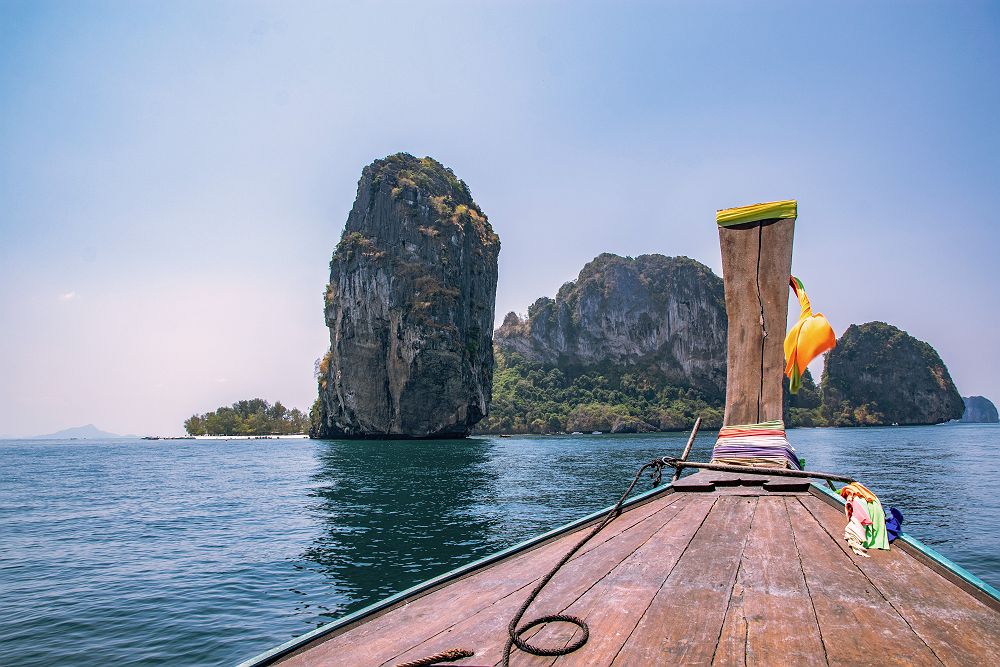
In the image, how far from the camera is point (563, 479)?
2788 cm

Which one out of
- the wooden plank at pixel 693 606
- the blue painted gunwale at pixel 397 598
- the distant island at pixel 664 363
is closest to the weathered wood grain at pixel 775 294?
the blue painted gunwale at pixel 397 598

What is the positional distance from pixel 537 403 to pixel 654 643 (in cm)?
13835

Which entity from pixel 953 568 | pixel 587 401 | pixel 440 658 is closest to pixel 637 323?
pixel 587 401

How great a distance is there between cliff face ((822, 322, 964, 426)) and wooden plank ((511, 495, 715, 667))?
17020 centimetres

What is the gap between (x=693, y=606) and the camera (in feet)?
8.04

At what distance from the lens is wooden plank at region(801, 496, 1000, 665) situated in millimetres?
1981

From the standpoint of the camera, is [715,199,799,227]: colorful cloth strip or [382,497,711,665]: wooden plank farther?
[715,199,799,227]: colorful cloth strip

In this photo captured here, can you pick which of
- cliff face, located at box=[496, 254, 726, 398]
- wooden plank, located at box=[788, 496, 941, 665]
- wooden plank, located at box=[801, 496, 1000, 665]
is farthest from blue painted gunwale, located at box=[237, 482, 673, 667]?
cliff face, located at box=[496, 254, 726, 398]

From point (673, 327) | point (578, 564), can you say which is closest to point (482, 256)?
point (673, 327)

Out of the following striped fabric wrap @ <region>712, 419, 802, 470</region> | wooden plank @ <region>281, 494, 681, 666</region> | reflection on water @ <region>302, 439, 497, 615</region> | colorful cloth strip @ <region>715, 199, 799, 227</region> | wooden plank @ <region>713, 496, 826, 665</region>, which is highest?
colorful cloth strip @ <region>715, 199, 799, 227</region>

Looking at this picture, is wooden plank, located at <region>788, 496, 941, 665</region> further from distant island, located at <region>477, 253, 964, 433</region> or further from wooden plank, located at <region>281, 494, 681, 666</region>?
distant island, located at <region>477, 253, 964, 433</region>

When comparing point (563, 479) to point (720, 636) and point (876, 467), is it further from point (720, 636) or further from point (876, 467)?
point (720, 636)

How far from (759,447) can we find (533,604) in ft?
12.3

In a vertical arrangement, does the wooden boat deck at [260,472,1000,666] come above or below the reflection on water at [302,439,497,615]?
above
